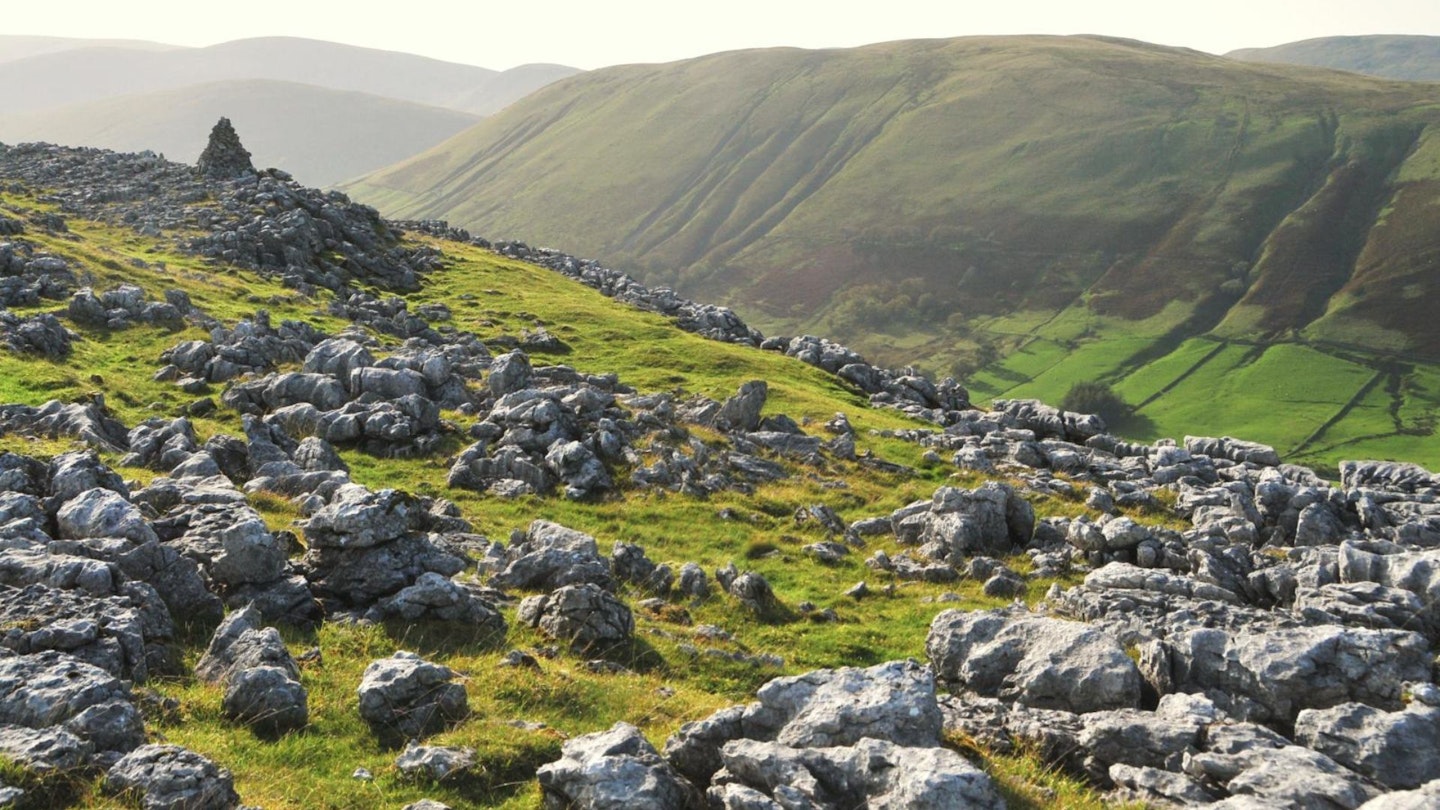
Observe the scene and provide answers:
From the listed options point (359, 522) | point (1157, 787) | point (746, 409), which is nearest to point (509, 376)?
point (746, 409)

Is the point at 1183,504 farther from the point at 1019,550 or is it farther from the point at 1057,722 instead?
the point at 1057,722

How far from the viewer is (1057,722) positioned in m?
15.8

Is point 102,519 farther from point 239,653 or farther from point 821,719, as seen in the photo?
point 821,719

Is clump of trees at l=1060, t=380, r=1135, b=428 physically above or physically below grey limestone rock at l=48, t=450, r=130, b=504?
below

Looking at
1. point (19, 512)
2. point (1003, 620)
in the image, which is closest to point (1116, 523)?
point (1003, 620)

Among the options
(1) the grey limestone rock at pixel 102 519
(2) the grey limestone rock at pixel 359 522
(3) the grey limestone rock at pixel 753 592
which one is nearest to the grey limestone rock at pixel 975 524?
(3) the grey limestone rock at pixel 753 592

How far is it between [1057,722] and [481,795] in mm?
9384

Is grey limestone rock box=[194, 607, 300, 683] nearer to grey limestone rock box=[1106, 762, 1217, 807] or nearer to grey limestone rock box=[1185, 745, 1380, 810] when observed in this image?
grey limestone rock box=[1106, 762, 1217, 807]

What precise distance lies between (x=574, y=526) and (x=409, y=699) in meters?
17.7

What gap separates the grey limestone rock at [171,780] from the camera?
11.6 metres

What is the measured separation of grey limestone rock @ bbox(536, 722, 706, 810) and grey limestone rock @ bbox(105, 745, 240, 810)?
A: 4.04 meters

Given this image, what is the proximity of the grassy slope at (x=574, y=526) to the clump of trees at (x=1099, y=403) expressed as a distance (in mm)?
108325

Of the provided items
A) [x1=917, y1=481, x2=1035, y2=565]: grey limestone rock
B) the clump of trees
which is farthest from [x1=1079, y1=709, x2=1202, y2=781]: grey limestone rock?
the clump of trees

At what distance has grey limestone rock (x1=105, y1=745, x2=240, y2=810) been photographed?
11.6 metres
